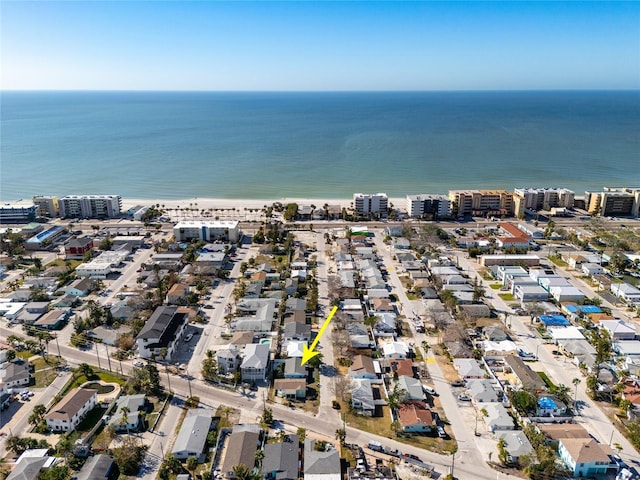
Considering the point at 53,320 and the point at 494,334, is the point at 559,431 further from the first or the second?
the point at 53,320

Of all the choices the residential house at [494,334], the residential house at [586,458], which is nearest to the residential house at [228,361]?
the residential house at [494,334]

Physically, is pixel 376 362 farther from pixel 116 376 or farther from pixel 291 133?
pixel 291 133

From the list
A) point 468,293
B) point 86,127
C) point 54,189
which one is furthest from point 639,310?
point 86,127

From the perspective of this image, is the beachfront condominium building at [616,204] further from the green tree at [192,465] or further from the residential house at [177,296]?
the green tree at [192,465]

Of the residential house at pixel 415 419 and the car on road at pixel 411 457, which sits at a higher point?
the residential house at pixel 415 419

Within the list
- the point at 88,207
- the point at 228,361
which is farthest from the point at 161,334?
the point at 88,207

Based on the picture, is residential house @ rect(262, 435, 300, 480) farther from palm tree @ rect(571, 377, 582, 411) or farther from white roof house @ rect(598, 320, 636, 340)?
white roof house @ rect(598, 320, 636, 340)

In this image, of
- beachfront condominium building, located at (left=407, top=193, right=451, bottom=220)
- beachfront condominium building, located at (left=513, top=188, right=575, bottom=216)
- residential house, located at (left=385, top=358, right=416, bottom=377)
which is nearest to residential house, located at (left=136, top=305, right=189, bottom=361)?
residential house, located at (left=385, top=358, right=416, bottom=377)
